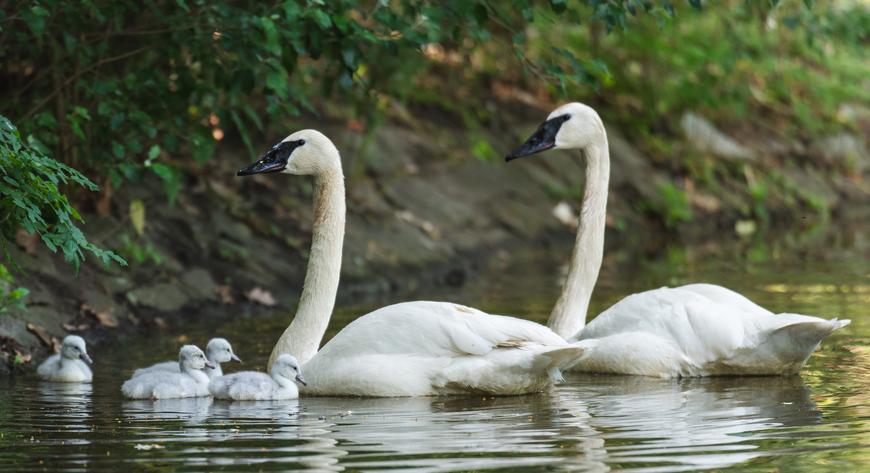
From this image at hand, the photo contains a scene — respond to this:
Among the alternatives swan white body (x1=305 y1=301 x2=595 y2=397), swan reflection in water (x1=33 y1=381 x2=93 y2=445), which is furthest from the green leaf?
swan white body (x1=305 y1=301 x2=595 y2=397)

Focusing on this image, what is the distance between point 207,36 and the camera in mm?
11055

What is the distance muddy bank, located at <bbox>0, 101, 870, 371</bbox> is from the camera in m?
12.9

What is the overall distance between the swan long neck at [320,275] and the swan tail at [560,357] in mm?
1594

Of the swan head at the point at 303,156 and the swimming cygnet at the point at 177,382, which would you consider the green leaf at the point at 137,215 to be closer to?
the swan head at the point at 303,156

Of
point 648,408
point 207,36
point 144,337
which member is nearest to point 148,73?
point 207,36

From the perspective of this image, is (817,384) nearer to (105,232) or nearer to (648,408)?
(648,408)

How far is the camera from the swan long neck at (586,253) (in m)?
10.9

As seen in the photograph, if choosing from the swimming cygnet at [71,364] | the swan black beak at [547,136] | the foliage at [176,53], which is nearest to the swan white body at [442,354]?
the swimming cygnet at [71,364]

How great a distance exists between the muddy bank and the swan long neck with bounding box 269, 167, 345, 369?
2.08m

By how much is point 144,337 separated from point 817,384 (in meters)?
5.59

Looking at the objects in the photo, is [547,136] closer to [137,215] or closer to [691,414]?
[691,414]

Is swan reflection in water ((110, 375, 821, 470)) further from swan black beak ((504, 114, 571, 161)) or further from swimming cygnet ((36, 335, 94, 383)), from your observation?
swan black beak ((504, 114, 571, 161))

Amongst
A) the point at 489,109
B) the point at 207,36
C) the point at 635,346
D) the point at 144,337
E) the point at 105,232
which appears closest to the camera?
the point at 635,346

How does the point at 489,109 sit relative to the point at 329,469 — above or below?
above
